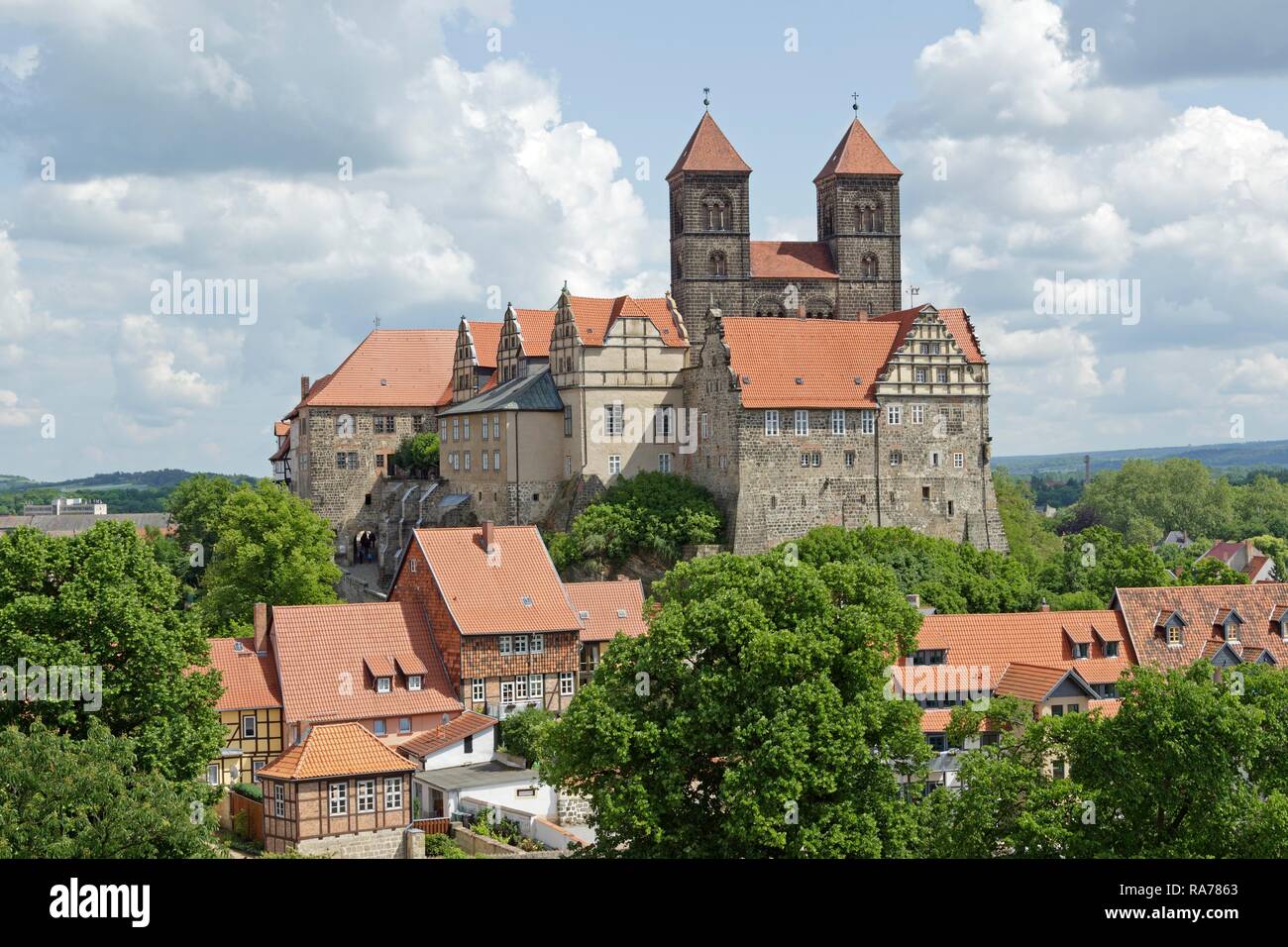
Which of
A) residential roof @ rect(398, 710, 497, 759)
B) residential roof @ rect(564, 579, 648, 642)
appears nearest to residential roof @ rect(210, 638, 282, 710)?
residential roof @ rect(398, 710, 497, 759)

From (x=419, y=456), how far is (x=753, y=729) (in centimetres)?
5219

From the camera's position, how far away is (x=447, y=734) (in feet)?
146

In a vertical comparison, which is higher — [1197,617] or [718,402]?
[718,402]

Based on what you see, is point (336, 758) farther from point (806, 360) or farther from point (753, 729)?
point (806, 360)

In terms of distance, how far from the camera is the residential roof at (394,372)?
264 feet

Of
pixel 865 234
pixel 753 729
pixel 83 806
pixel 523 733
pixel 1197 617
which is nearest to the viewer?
pixel 83 806

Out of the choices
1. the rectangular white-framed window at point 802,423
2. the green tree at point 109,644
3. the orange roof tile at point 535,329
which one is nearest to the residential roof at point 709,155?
the orange roof tile at point 535,329

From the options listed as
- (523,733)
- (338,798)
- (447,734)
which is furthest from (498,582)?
(338,798)

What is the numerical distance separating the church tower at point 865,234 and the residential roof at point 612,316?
46.2ft

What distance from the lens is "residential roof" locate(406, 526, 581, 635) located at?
48344 mm

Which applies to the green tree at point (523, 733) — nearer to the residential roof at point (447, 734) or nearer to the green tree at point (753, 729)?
the residential roof at point (447, 734)

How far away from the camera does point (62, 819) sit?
85.4ft

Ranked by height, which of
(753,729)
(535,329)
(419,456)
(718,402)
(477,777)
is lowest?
(477,777)
